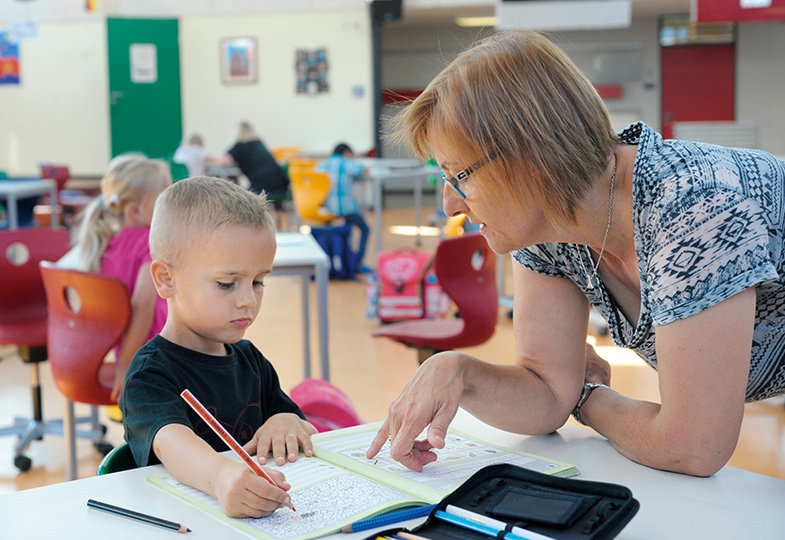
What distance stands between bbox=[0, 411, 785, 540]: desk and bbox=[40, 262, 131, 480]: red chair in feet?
4.98

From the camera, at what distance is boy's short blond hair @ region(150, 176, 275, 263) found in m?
1.33

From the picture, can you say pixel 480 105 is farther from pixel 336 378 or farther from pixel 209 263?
pixel 336 378

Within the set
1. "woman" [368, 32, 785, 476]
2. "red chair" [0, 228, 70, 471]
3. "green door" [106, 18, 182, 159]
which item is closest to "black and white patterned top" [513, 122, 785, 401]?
"woman" [368, 32, 785, 476]

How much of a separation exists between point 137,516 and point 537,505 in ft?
1.41

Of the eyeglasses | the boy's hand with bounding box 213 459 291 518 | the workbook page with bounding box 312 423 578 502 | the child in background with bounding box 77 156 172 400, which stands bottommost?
the workbook page with bounding box 312 423 578 502

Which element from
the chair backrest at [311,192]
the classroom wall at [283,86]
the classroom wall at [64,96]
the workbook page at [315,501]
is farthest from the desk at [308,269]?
the classroom wall at [64,96]

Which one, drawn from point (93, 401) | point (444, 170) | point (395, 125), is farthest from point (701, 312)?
point (93, 401)

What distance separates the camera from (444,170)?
127cm

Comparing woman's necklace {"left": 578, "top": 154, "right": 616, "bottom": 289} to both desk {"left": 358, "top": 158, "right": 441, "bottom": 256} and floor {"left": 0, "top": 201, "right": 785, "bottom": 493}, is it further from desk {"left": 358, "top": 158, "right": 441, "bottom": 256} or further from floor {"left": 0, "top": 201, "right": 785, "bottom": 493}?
desk {"left": 358, "top": 158, "right": 441, "bottom": 256}

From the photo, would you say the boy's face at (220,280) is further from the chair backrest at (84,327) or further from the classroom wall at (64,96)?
the classroom wall at (64,96)

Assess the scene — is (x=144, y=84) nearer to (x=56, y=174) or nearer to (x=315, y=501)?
(x=56, y=174)

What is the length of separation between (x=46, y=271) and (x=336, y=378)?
1.94 m

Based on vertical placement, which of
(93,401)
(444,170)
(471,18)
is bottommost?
(93,401)

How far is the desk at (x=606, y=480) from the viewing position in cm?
93
